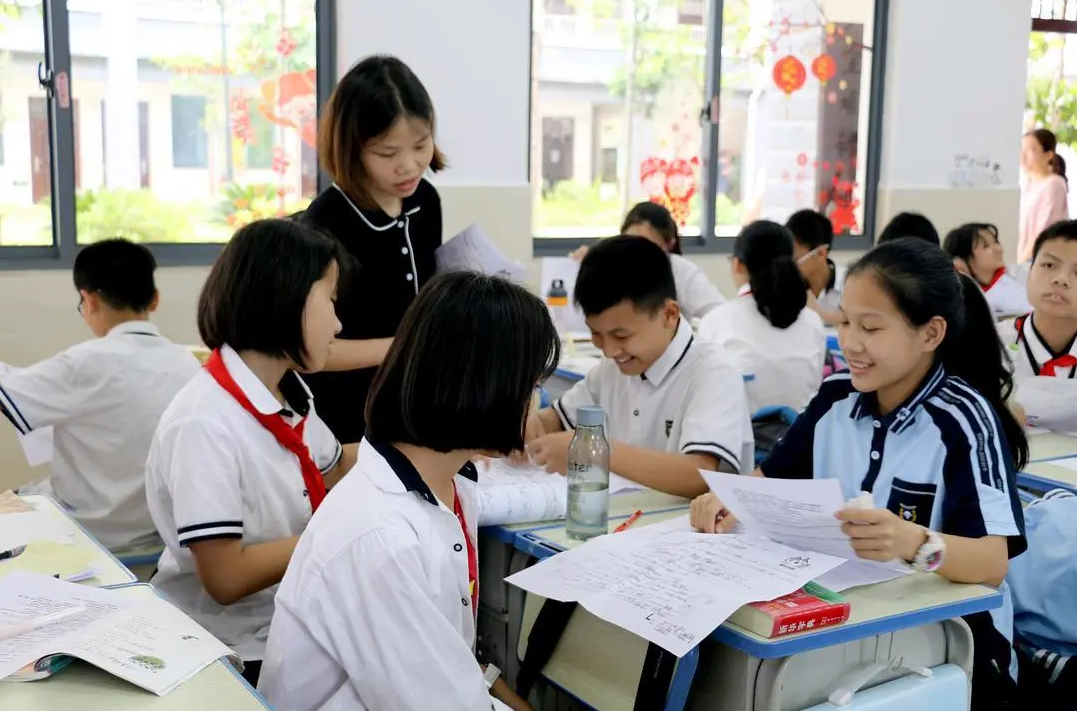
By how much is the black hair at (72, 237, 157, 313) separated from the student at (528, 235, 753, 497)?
3.70ft

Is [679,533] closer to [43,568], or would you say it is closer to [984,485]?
[984,485]

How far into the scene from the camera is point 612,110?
5574 mm

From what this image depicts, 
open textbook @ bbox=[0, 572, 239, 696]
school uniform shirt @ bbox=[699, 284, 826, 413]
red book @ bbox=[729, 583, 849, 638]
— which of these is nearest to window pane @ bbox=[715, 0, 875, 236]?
school uniform shirt @ bbox=[699, 284, 826, 413]

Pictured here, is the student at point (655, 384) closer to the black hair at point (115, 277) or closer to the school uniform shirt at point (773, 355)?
the black hair at point (115, 277)

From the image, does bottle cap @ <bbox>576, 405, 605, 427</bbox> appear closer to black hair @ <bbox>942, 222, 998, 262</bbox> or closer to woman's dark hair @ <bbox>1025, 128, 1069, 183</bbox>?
black hair @ <bbox>942, 222, 998, 262</bbox>

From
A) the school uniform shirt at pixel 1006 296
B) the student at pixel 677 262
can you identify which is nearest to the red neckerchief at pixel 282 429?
the student at pixel 677 262

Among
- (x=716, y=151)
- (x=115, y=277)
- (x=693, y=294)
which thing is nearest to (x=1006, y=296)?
(x=693, y=294)

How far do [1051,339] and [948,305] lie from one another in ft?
4.39

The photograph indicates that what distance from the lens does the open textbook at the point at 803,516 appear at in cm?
151

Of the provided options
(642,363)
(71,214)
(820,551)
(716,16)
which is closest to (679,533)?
(820,551)

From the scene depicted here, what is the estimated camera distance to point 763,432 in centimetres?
265

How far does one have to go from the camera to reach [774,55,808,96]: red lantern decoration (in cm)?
600

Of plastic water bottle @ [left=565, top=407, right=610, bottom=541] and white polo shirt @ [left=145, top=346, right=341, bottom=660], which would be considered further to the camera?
plastic water bottle @ [left=565, top=407, right=610, bottom=541]

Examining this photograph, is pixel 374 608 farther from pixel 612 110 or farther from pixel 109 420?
pixel 612 110
